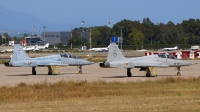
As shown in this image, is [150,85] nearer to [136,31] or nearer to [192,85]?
[192,85]

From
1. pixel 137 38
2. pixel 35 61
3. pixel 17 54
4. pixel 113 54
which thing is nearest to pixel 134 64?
pixel 113 54

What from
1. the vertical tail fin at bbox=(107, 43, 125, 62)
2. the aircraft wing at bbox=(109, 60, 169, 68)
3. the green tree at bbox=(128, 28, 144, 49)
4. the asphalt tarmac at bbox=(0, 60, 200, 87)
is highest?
the green tree at bbox=(128, 28, 144, 49)

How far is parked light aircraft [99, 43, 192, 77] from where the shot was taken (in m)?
42.9

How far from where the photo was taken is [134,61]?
145 ft

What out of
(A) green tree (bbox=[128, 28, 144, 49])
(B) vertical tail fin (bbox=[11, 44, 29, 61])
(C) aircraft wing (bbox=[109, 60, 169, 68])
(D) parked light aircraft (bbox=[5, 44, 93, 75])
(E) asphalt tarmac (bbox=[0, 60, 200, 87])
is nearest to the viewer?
(E) asphalt tarmac (bbox=[0, 60, 200, 87])

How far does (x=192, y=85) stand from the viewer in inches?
1305

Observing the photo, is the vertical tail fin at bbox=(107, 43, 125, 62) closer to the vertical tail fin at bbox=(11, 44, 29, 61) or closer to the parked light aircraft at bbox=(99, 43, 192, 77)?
the parked light aircraft at bbox=(99, 43, 192, 77)

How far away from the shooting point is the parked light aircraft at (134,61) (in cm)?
4289

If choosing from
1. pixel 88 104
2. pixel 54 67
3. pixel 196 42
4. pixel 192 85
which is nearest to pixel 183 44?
pixel 196 42

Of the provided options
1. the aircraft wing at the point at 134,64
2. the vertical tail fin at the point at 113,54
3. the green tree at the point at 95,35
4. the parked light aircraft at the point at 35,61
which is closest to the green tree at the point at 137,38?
the green tree at the point at 95,35

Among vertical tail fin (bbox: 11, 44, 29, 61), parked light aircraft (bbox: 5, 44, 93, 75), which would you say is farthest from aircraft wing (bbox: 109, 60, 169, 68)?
vertical tail fin (bbox: 11, 44, 29, 61)

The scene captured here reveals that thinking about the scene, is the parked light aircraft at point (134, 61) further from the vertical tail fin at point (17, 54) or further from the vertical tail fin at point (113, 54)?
the vertical tail fin at point (17, 54)

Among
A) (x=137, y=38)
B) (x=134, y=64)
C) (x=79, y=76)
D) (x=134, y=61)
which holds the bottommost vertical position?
(x=79, y=76)

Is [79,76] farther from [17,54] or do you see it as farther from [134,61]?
[17,54]
